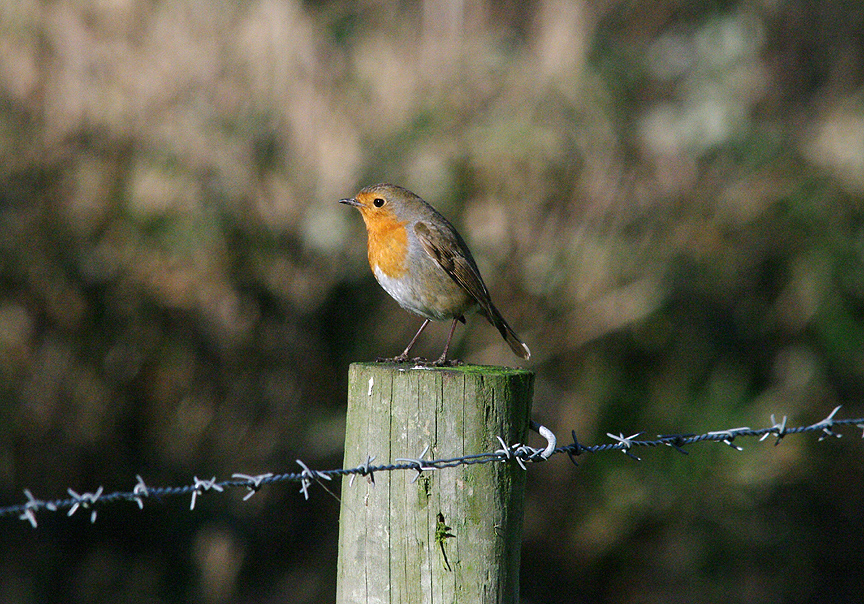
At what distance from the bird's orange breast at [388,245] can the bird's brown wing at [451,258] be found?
7 centimetres

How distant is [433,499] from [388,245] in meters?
1.71

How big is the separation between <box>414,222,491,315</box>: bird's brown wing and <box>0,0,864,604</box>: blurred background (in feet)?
7.79

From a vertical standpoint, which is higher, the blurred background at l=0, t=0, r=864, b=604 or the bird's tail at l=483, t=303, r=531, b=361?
the blurred background at l=0, t=0, r=864, b=604

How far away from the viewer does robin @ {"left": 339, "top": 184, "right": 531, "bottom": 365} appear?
3477 mm

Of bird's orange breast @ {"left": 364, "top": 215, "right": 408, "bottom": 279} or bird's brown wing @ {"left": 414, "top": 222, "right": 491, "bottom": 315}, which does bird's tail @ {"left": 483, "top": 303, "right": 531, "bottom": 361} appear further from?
bird's orange breast @ {"left": 364, "top": 215, "right": 408, "bottom": 279}

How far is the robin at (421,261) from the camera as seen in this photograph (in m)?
3.48

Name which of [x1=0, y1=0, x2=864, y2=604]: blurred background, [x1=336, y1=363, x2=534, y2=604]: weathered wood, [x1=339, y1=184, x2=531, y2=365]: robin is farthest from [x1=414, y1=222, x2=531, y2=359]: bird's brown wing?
[x1=0, y1=0, x2=864, y2=604]: blurred background

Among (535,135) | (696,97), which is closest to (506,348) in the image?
(535,135)

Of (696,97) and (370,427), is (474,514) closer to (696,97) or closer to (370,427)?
(370,427)

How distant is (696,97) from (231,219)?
143 inches

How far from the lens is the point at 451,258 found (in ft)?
11.5

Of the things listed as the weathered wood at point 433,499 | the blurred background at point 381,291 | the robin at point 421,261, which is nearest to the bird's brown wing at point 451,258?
the robin at point 421,261

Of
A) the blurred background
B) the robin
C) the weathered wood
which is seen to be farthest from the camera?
the blurred background

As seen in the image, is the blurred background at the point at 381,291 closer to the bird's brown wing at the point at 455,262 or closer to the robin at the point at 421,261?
the robin at the point at 421,261
